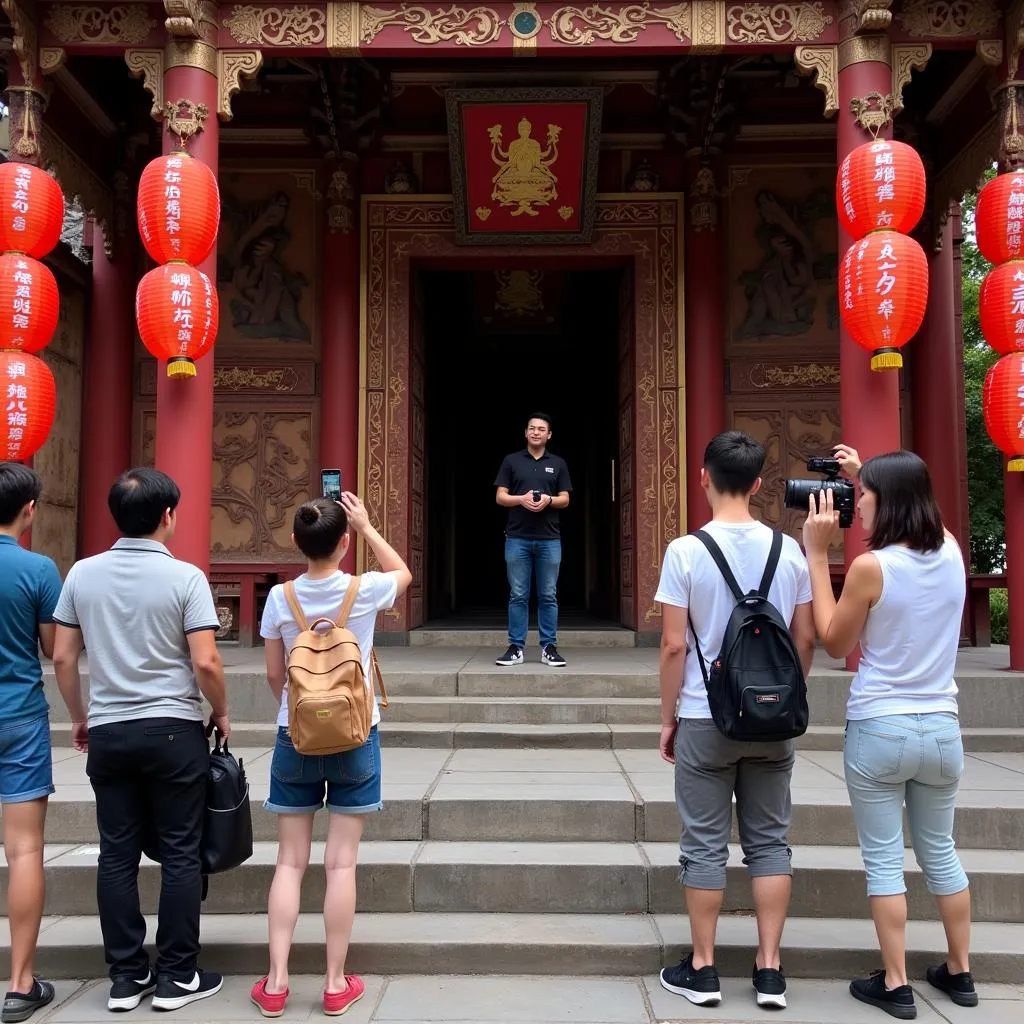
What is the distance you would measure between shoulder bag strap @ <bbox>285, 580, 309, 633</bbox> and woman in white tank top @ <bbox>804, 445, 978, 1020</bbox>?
59.0 inches

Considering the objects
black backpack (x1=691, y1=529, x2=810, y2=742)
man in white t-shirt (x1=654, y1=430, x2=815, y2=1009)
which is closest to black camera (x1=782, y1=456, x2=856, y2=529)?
man in white t-shirt (x1=654, y1=430, x2=815, y2=1009)

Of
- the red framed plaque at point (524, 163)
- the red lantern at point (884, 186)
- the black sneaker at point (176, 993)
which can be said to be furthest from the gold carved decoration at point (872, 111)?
the black sneaker at point (176, 993)

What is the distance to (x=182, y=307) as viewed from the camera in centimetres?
550

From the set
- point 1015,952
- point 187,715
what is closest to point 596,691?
point 1015,952

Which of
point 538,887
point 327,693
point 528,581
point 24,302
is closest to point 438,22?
point 24,302

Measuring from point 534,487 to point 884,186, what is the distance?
2.72m

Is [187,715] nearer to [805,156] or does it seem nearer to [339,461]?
[339,461]

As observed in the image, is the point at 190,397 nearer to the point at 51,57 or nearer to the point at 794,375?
the point at 51,57

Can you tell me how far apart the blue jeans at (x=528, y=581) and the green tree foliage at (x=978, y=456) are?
532 inches

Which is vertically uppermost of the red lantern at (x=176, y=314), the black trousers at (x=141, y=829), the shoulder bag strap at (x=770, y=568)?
the red lantern at (x=176, y=314)

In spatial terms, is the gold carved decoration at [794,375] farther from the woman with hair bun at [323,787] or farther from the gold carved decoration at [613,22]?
the woman with hair bun at [323,787]

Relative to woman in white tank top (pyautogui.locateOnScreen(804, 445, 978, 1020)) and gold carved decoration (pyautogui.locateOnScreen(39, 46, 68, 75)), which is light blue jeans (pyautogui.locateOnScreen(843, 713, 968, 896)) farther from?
gold carved decoration (pyautogui.locateOnScreen(39, 46, 68, 75))

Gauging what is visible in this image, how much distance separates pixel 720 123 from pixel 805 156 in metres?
0.78

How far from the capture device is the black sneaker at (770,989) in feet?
8.96
